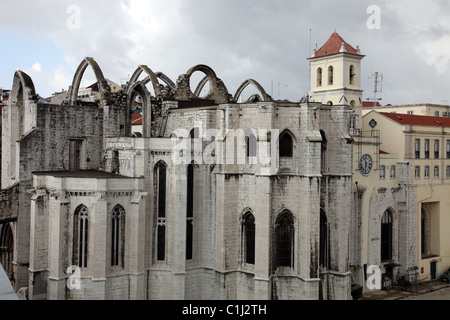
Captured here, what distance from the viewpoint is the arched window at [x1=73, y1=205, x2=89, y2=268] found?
29.1m

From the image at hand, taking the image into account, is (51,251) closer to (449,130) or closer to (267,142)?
(267,142)

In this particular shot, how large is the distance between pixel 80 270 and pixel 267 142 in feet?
38.5

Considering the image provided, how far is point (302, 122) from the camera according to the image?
Answer: 103ft

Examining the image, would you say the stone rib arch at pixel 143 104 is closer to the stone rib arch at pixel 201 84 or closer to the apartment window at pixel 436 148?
the stone rib arch at pixel 201 84

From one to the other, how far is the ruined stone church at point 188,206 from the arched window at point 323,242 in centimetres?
8

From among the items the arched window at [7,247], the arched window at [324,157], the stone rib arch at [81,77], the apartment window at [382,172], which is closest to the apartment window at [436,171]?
the apartment window at [382,172]

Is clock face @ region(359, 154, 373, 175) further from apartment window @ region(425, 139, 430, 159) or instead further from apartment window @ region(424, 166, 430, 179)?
apartment window @ region(425, 139, 430, 159)

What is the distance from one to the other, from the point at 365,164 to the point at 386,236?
6.40m

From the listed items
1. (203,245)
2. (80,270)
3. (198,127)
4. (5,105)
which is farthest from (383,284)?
(5,105)

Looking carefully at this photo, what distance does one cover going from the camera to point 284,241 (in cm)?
3142

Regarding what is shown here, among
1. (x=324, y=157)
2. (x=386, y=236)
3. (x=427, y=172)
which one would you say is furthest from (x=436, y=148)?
(x=324, y=157)

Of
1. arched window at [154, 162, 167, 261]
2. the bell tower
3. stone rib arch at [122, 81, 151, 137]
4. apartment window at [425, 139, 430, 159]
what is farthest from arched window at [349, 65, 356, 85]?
arched window at [154, 162, 167, 261]

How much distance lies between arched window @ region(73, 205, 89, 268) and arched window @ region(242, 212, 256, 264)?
853cm

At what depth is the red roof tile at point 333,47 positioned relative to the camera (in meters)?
51.6
